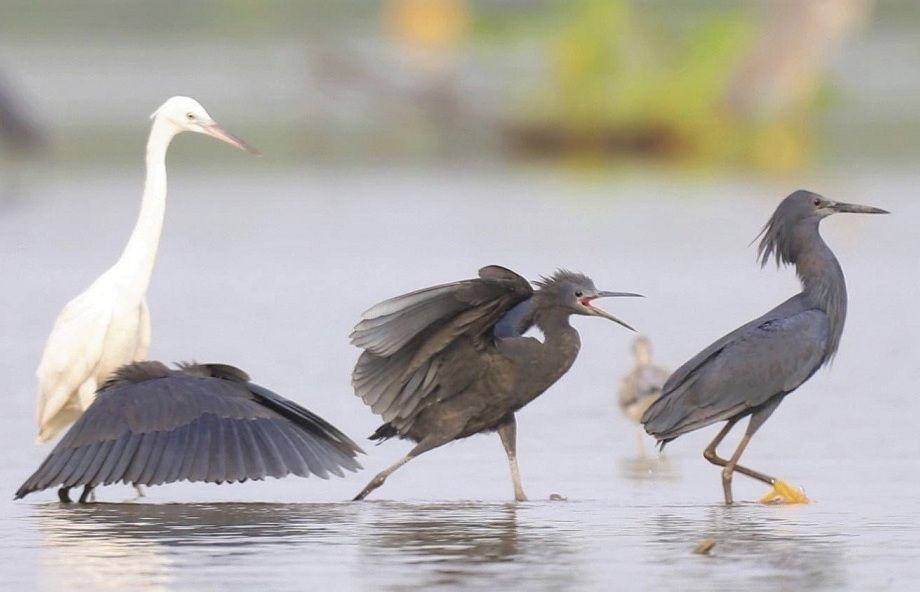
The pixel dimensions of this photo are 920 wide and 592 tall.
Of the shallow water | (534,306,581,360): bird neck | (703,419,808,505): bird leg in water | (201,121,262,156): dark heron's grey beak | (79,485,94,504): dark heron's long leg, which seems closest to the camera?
the shallow water

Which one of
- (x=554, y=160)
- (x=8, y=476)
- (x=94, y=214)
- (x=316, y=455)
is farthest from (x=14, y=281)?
(x=554, y=160)

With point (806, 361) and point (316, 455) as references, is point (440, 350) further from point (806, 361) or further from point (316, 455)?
point (806, 361)

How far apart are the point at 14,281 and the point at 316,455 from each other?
913cm

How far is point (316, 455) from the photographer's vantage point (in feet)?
30.3

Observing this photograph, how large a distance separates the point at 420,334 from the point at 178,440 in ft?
3.59

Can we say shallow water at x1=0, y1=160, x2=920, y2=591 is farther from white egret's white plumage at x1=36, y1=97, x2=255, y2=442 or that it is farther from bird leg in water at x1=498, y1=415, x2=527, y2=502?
white egret's white plumage at x1=36, y1=97, x2=255, y2=442

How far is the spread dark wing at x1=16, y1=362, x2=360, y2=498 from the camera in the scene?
9.04 meters

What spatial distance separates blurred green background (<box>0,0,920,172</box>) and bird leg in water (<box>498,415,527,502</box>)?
775 inches

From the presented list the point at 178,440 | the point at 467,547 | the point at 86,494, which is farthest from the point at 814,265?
the point at 86,494

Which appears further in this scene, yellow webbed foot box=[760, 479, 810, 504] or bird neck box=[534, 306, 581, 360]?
bird neck box=[534, 306, 581, 360]

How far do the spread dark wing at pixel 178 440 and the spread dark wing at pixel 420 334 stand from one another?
313 millimetres

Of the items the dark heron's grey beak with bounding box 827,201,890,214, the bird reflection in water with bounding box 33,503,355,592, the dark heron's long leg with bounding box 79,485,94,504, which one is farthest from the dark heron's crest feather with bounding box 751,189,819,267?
the dark heron's long leg with bounding box 79,485,94,504

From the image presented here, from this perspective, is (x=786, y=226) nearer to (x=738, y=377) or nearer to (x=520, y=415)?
(x=738, y=377)

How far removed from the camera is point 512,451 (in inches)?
374
